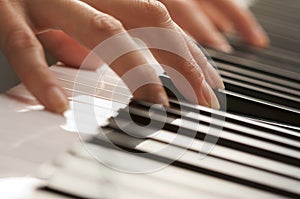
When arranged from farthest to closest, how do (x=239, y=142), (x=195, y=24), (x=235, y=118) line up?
(x=195, y=24) → (x=235, y=118) → (x=239, y=142)

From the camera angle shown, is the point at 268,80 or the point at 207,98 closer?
the point at 207,98

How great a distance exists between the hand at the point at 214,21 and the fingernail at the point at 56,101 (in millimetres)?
638

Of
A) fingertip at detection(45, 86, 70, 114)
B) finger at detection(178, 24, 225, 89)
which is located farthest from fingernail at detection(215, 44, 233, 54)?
fingertip at detection(45, 86, 70, 114)

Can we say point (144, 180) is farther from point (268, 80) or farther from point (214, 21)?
point (214, 21)

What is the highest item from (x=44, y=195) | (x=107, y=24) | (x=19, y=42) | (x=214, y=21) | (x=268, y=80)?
(x=214, y=21)

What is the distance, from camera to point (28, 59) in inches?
33.7

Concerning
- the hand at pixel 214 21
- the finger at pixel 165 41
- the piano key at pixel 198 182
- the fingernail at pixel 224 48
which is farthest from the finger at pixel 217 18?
the piano key at pixel 198 182

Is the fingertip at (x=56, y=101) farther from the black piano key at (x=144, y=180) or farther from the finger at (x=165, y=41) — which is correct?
the finger at (x=165, y=41)

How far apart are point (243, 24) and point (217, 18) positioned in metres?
0.09

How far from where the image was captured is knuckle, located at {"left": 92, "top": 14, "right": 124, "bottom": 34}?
2.79 ft

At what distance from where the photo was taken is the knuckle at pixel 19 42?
88 centimetres

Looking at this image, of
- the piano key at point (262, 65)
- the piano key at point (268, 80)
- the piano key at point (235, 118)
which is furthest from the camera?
the piano key at point (262, 65)

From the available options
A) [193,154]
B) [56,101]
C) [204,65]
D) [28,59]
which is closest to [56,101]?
[56,101]

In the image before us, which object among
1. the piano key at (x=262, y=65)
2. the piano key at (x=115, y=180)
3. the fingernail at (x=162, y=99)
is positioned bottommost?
the piano key at (x=115, y=180)
